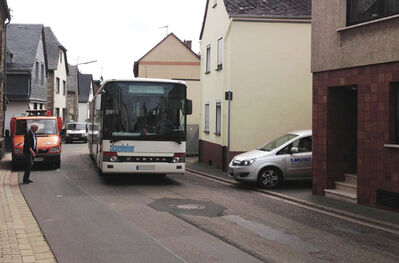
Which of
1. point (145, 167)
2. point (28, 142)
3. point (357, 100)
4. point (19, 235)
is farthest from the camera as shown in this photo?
point (28, 142)

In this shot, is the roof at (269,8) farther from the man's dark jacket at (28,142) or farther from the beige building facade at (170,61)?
the beige building facade at (170,61)

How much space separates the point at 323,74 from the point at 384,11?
8.14 feet

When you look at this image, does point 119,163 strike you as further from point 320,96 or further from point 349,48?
point 349,48

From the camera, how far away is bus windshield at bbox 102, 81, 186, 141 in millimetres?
14438

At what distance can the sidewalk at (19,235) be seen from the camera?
21.6ft

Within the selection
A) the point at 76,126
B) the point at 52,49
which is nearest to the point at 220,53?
the point at 76,126

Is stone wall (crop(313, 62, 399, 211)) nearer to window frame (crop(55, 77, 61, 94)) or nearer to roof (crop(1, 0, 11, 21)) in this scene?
roof (crop(1, 0, 11, 21))

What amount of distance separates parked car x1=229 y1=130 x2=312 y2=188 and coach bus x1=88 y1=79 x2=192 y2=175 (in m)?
1.85

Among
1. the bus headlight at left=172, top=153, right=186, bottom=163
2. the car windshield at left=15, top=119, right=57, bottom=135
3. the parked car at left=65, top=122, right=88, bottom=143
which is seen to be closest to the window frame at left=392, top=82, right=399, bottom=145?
the bus headlight at left=172, top=153, right=186, bottom=163

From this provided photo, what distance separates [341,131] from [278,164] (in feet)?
7.45

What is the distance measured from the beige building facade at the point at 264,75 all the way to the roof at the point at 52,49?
102ft

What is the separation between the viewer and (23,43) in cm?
3828

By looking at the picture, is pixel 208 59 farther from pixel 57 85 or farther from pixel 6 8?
pixel 57 85

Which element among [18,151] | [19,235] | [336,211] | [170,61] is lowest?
[336,211]
